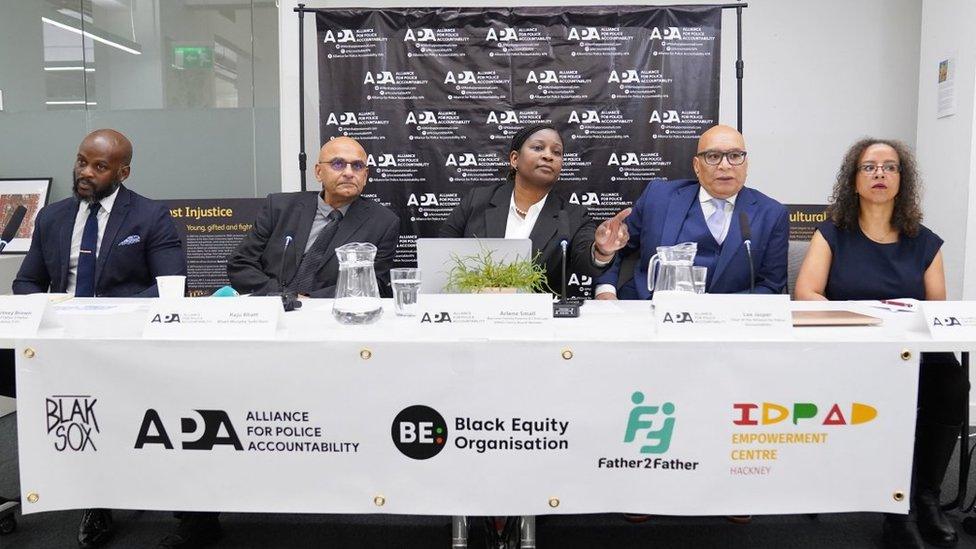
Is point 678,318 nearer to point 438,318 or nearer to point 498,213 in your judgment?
point 438,318

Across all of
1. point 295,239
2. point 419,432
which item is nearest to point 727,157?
point 419,432

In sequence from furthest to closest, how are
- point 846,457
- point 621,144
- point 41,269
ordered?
point 621,144
point 41,269
point 846,457

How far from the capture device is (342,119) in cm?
355

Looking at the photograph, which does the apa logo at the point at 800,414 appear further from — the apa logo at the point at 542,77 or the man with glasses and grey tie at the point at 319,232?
the apa logo at the point at 542,77

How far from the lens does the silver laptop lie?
1809 millimetres

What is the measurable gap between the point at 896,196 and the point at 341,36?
2.73 m

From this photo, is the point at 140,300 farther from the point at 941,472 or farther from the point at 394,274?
the point at 941,472

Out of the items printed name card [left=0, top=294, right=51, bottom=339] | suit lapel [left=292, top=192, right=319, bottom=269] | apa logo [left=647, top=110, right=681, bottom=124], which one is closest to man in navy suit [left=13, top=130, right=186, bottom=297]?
suit lapel [left=292, top=192, right=319, bottom=269]

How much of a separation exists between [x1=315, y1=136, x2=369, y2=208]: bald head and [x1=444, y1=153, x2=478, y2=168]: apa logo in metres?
0.87

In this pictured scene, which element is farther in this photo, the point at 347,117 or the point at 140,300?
the point at 347,117

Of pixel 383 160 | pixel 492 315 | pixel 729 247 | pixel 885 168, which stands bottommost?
pixel 492 315

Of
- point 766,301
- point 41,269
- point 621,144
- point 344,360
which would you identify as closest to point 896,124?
point 621,144

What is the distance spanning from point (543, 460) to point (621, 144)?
2.44m

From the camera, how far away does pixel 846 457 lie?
1411 millimetres
